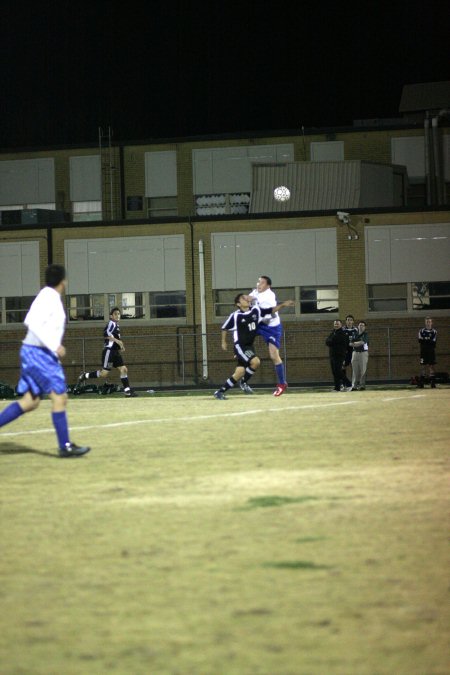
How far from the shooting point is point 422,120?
181 feet

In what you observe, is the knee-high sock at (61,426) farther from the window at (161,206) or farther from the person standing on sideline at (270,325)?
the window at (161,206)

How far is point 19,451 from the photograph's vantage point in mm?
13547

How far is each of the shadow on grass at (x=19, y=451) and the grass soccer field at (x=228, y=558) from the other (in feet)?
0.40

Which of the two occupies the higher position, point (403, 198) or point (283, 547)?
point (403, 198)

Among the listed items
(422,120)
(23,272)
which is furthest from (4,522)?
(422,120)

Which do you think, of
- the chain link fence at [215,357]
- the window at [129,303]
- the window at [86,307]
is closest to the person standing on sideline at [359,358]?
the chain link fence at [215,357]

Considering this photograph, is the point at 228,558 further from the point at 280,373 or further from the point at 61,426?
the point at 280,373

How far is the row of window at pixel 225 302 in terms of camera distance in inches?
1670

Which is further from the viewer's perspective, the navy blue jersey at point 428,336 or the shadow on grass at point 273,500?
the navy blue jersey at point 428,336

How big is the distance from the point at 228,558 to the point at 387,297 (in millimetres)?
36226

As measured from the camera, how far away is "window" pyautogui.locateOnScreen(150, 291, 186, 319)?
4412cm

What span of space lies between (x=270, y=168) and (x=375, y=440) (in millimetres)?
34101

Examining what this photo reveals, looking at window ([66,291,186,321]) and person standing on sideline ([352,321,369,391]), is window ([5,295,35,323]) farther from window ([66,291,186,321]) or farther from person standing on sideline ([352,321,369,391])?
person standing on sideline ([352,321,369,391])

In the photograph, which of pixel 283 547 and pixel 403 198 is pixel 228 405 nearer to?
pixel 283 547
